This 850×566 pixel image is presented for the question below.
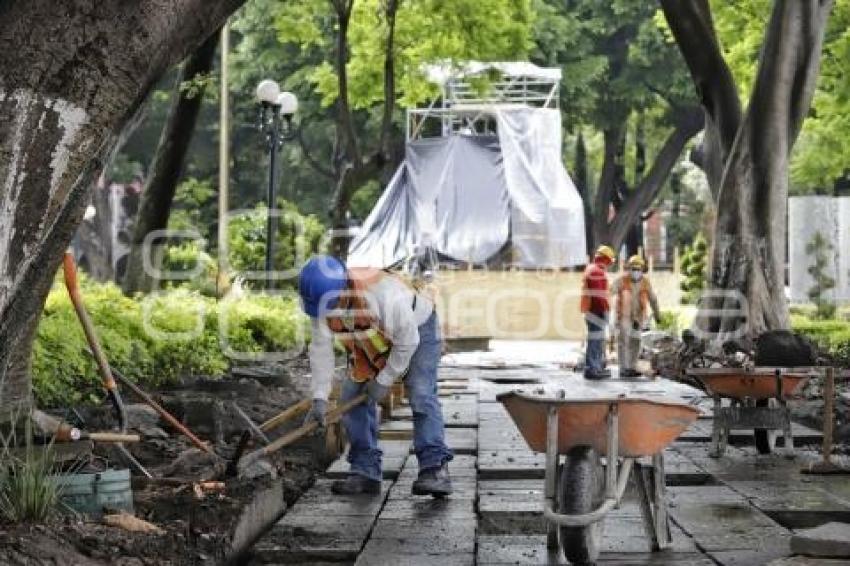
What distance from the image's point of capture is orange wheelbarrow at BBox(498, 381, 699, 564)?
6.54 meters

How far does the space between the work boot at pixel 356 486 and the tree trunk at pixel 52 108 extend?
2.60 meters

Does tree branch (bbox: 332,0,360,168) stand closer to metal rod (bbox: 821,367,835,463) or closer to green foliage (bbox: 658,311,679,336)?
green foliage (bbox: 658,311,679,336)

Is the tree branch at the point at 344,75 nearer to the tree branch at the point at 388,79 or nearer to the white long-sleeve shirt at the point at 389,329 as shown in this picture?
the tree branch at the point at 388,79

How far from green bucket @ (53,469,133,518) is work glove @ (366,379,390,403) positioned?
1.95 m

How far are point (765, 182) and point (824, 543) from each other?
13026 millimetres

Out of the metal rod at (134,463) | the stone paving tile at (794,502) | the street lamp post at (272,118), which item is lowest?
the stone paving tile at (794,502)

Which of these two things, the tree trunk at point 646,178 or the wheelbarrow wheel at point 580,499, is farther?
the tree trunk at point 646,178

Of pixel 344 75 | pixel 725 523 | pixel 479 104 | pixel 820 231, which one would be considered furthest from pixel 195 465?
pixel 479 104

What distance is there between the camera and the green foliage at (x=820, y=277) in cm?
2759

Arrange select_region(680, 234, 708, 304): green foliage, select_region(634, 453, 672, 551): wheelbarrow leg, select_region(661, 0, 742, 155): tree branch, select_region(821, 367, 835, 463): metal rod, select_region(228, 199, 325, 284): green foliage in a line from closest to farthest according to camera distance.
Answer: select_region(634, 453, 672, 551): wheelbarrow leg → select_region(821, 367, 835, 463): metal rod → select_region(661, 0, 742, 155): tree branch → select_region(228, 199, 325, 284): green foliage → select_region(680, 234, 708, 304): green foliage

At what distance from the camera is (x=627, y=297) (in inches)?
777

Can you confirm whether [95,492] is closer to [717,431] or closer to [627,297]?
[717,431]

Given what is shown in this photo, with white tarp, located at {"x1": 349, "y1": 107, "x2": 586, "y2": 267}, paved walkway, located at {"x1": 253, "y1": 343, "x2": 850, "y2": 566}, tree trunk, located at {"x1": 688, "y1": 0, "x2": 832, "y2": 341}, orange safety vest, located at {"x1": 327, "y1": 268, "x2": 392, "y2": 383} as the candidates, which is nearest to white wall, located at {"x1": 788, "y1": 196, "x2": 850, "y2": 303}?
white tarp, located at {"x1": 349, "y1": 107, "x2": 586, "y2": 267}

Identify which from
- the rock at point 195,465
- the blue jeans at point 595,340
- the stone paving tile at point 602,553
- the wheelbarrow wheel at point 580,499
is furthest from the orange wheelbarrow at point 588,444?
the blue jeans at point 595,340
